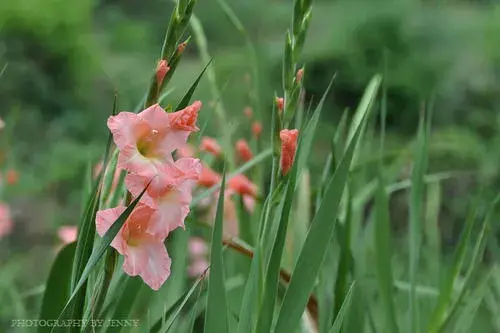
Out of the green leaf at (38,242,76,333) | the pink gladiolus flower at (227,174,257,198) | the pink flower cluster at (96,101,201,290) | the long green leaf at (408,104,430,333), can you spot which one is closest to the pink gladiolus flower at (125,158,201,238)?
the pink flower cluster at (96,101,201,290)

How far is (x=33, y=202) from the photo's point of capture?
321 cm

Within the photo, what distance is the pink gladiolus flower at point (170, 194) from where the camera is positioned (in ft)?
1.32

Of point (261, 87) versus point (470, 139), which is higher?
point (261, 87)

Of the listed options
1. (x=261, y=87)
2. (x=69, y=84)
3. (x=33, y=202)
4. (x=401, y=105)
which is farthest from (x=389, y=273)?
(x=69, y=84)

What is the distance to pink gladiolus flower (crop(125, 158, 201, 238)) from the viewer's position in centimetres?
40

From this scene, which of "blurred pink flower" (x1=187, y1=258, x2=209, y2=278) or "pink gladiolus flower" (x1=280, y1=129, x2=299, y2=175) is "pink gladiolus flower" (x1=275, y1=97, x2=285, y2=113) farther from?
"blurred pink flower" (x1=187, y1=258, x2=209, y2=278)

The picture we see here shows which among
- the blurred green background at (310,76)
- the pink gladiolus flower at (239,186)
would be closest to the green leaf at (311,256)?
the pink gladiolus flower at (239,186)

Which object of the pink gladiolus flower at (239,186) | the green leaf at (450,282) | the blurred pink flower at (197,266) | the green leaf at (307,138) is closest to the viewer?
the green leaf at (307,138)

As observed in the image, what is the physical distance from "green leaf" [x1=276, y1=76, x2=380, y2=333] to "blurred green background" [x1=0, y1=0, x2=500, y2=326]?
2766 millimetres

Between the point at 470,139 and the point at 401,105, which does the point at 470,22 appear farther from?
the point at 470,139

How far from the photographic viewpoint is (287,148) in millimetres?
429

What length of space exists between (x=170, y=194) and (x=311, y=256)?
0.07 meters

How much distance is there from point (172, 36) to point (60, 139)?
3402 mm

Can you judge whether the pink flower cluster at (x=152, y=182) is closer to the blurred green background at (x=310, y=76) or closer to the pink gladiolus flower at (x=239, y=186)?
the pink gladiolus flower at (x=239, y=186)
